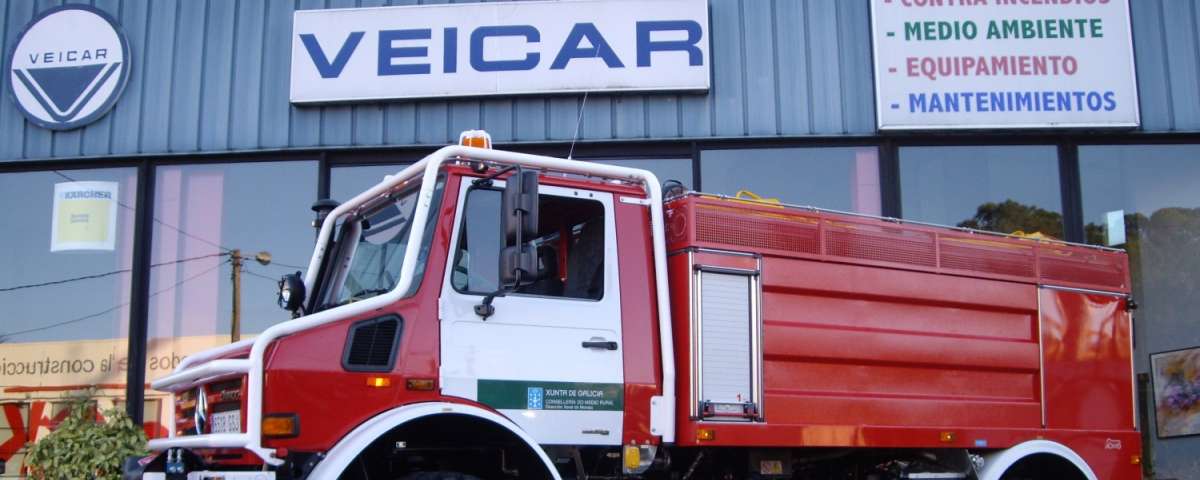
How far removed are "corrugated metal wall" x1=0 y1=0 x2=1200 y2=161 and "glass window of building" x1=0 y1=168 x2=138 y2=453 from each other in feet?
1.29

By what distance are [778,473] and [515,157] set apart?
2461mm

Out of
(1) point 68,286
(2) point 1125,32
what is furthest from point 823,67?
(1) point 68,286

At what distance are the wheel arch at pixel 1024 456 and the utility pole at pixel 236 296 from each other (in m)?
6.65

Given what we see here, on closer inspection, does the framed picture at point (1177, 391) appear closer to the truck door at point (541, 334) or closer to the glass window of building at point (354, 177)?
the truck door at point (541, 334)

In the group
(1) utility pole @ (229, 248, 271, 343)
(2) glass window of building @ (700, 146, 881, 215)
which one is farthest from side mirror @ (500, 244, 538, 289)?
(1) utility pole @ (229, 248, 271, 343)

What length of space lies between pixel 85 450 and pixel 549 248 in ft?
15.7

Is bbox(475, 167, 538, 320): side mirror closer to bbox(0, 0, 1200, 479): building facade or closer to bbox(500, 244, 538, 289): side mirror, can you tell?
bbox(500, 244, 538, 289): side mirror

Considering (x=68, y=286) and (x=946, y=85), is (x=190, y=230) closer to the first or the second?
(x=68, y=286)

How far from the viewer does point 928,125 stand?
419 inches

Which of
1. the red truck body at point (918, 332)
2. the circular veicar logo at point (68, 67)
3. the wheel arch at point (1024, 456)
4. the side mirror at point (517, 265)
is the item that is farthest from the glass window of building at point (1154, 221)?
the circular veicar logo at point (68, 67)

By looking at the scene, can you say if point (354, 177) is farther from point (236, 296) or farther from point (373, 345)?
point (373, 345)

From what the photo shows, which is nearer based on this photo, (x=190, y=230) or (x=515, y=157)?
(x=515, y=157)

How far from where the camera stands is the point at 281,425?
5.29 meters

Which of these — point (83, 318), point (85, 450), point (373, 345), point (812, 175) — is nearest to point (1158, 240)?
point (812, 175)
